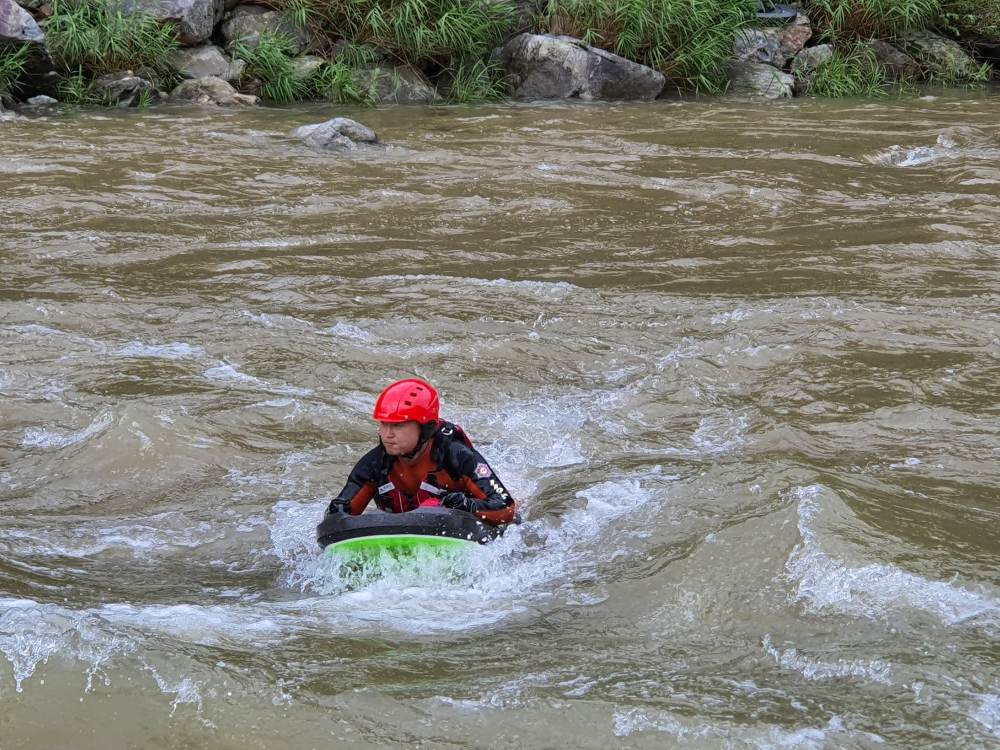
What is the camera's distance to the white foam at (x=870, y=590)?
3504 mm

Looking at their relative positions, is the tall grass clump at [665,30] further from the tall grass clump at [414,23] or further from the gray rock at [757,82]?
the tall grass clump at [414,23]

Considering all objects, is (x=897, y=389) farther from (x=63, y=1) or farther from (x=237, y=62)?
(x=63, y=1)

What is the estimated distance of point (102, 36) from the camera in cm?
1309

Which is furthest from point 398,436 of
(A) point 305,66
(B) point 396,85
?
(A) point 305,66

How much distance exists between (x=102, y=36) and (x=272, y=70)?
2.05 meters

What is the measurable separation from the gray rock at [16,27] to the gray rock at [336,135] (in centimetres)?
382

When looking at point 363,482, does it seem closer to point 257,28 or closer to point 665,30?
point 257,28

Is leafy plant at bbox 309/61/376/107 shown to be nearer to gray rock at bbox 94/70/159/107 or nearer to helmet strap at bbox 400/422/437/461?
gray rock at bbox 94/70/159/107

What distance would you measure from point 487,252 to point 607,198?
1810 millimetres

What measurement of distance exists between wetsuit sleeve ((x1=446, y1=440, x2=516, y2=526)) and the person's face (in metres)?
0.28

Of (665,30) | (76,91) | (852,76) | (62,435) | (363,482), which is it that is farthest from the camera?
(852,76)

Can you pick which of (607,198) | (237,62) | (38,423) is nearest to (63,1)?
(237,62)

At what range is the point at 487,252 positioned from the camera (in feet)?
26.7

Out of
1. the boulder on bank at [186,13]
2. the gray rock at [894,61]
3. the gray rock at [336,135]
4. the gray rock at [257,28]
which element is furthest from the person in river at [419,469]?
the gray rock at [894,61]
